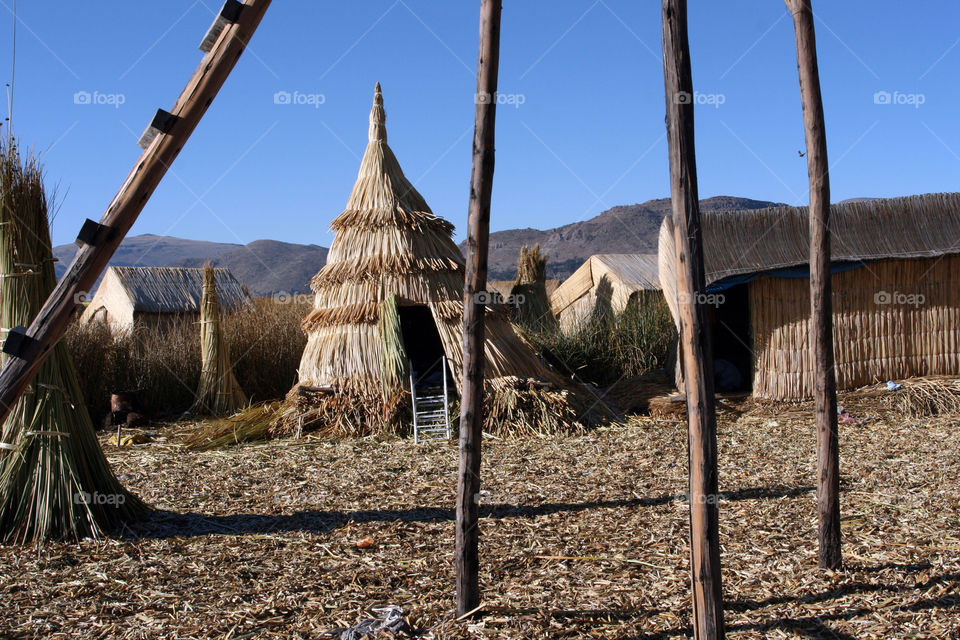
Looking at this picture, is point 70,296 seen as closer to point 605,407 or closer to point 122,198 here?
point 122,198

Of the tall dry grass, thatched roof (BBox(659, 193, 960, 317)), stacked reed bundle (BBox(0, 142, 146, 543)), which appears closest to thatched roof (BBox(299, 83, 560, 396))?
thatched roof (BBox(659, 193, 960, 317))

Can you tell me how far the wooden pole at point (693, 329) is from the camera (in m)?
3.21

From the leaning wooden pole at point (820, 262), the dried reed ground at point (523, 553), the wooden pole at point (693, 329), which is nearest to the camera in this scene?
the wooden pole at point (693, 329)

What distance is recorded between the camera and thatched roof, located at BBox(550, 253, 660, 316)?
15.9 meters

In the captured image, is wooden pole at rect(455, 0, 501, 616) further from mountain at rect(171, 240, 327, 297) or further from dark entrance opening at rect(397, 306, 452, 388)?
mountain at rect(171, 240, 327, 297)

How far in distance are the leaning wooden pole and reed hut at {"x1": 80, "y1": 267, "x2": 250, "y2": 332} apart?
42.9 ft

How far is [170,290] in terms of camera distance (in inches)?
646

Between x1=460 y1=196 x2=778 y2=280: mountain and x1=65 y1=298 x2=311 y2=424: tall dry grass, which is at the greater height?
x1=460 y1=196 x2=778 y2=280: mountain

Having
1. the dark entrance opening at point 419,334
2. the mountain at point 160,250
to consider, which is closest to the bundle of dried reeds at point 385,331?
the dark entrance opening at point 419,334

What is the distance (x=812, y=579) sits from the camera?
13.6 ft

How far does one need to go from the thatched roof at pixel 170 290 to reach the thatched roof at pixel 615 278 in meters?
7.17

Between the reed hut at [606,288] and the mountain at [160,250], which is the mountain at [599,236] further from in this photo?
the mountain at [160,250]

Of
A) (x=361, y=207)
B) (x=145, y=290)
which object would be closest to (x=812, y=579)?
(x=361, y=207)

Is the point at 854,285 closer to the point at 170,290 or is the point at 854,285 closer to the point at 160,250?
the point at 170,290
